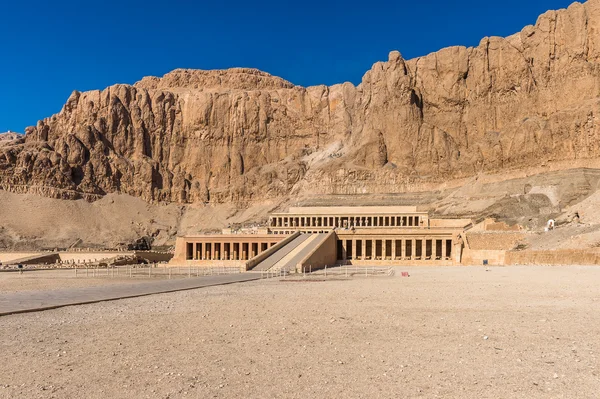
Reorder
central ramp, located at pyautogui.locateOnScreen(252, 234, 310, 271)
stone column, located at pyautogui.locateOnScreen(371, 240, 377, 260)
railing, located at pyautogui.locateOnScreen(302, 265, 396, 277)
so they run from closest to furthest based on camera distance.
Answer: railing, located at pyautogui.locateOnScreen(302, 265, 396, 277) < central ramp, located at pyautogui.locateOnScreen(252, 234, 310, 271) < stone column, located at pyautogui.locateOnScreen(371, 240, 377, 260)

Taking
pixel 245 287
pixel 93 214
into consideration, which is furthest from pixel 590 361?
pixel 93 214

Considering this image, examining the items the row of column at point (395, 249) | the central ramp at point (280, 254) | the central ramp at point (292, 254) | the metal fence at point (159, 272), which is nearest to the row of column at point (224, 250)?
the central ramp at point (280, 254)

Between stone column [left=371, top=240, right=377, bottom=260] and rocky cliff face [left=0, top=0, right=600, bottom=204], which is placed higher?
rocky cliff face [left=0, top=0, right=600, bottom=204]

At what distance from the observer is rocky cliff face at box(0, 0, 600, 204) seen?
107 metres

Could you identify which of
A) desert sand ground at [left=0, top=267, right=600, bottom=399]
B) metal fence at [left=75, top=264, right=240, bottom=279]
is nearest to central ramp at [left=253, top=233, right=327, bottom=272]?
metal fence at [left=75, top=264, right=240, bottom=279]

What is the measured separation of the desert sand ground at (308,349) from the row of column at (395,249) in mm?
37970

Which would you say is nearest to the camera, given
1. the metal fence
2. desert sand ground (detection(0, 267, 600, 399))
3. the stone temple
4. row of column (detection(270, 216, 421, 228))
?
desert sand ground (detection(0, 267, 600, 399))

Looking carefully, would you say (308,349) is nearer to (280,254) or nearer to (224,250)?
(280,254)

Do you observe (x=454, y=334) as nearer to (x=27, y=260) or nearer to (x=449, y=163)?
(x=27, y=260)

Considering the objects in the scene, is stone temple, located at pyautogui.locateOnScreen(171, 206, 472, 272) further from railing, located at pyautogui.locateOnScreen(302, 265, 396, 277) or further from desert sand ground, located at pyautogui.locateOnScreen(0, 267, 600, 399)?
desert sand ground, located at pyautogui.locateOnScreen(0, 267, 600, 399)

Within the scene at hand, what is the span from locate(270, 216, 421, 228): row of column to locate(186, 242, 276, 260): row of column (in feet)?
72.6

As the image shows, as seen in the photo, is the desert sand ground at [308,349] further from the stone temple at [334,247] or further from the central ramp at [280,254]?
the stone temple at [334,247]

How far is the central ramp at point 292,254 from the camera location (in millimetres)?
39844

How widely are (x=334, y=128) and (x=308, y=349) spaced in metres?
139
